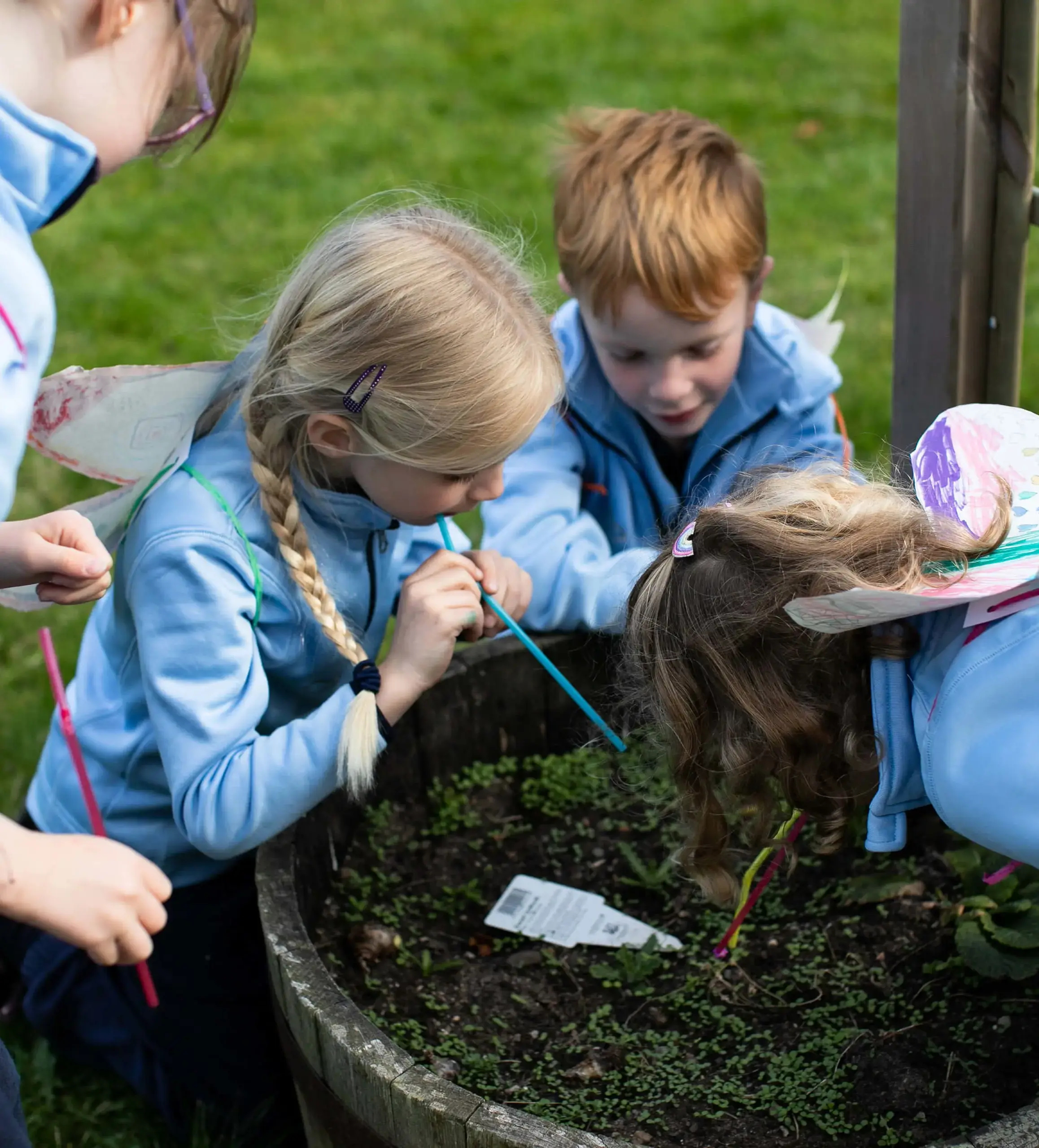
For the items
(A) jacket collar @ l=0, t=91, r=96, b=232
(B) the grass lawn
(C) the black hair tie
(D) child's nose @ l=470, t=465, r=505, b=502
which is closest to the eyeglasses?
(A) jacket collar @ l=0, t=91, r=96, b=232

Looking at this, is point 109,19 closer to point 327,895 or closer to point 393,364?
point 393,364

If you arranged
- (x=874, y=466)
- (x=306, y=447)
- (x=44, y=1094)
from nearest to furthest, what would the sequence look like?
(x=874, y=466), (x=306, y=447), (x=44, y=1094)

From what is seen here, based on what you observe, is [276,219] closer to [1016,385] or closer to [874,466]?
[1016,385]

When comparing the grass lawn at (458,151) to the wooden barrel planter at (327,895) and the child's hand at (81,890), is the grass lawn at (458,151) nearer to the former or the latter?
the wooden barrel planter at (327,895)

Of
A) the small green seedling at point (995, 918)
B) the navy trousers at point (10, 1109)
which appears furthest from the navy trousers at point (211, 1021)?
the small green seedling at point (995, 918)

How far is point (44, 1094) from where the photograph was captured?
2.21 meters

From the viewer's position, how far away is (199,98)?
1599 mm

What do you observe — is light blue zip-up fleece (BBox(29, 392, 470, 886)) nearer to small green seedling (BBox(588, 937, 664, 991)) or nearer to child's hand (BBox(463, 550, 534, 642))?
child's hand (BBox(463, 550, 534, 642))

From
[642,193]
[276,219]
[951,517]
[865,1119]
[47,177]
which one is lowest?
[865,1119]

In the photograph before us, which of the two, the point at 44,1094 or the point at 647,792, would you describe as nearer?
the point at 44,1094

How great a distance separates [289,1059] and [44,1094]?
0.65m

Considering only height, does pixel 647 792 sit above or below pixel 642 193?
below

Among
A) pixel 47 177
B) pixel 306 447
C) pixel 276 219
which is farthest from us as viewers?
pixel 276 219

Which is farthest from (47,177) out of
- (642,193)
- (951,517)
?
(642,193)
